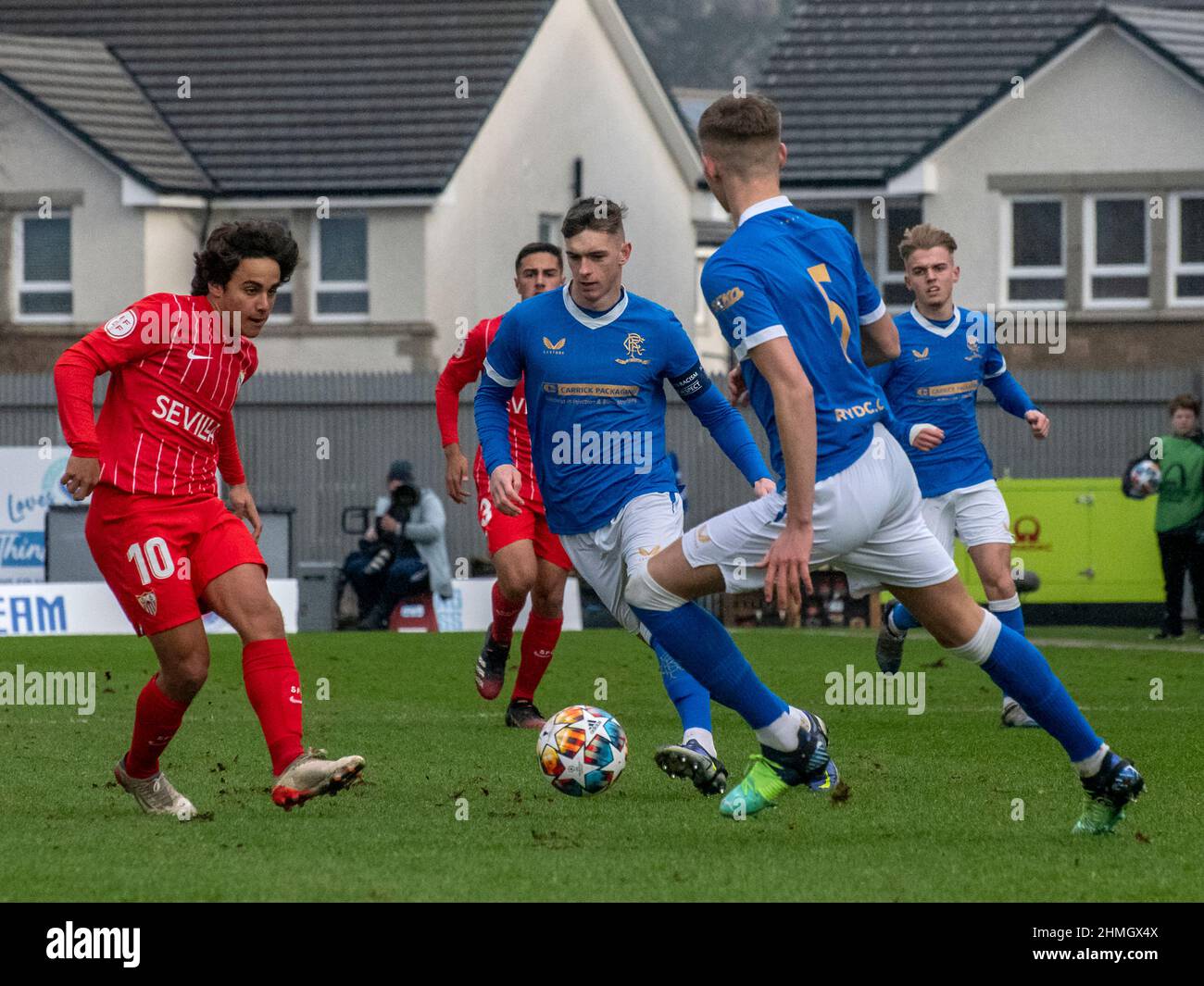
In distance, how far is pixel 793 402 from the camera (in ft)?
21.5

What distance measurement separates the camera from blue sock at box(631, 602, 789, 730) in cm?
725

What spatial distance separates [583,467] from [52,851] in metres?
2.86

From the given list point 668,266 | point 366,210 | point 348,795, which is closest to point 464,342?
point 348,795

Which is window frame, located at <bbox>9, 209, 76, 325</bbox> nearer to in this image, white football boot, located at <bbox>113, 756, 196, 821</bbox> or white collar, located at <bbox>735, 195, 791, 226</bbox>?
white football boot, located at <bbox>113, 756, 196, 821</bbox>

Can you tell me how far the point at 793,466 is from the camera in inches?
257

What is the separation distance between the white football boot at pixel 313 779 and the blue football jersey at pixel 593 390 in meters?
1.82

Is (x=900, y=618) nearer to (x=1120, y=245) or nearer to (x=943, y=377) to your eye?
(x=943, y=377)

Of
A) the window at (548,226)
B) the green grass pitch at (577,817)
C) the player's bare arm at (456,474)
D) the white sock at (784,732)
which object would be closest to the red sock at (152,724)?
the green grass pitch at (577,817)

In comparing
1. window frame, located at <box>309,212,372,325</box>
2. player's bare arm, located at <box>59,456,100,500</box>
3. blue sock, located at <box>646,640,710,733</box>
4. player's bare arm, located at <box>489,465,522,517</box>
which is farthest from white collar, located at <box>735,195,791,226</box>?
window frame, located at <box>309,212,372,325</box>

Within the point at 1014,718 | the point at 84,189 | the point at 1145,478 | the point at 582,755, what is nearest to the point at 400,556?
the point at 1145,478

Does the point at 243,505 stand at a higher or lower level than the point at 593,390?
lower

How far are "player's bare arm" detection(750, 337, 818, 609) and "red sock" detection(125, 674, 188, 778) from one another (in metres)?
2.42

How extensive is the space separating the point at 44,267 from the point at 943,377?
25771 millimetres
